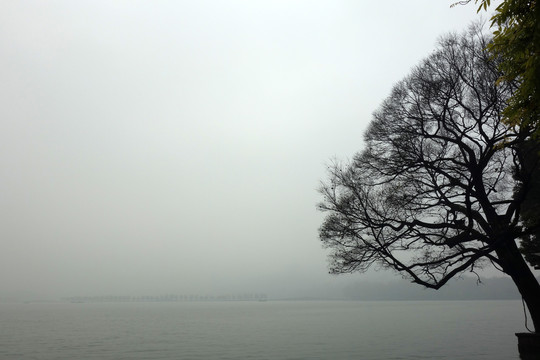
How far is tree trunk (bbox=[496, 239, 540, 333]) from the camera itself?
16797 mm

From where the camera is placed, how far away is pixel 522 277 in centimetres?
1709

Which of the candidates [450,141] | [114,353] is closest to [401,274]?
[450,141]

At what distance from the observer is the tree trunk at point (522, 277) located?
55.1 feet

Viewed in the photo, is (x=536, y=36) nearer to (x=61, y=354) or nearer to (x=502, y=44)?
(x=502, y=44)

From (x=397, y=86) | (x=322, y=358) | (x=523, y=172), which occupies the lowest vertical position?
(x=322, y=358)

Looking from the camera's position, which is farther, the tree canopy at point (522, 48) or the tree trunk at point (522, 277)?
the tree trunk at point (522, 277)

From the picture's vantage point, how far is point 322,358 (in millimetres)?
24734

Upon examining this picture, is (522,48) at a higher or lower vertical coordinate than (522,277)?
higher

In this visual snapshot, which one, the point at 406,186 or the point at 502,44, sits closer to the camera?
the point at 502,44

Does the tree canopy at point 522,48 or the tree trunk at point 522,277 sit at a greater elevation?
the tree canopy at point 522,48

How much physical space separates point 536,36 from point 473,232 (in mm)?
12878

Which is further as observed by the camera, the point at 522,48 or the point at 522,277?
the point at 522,277

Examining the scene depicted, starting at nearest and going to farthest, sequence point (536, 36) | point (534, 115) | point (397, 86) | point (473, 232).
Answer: point (536, 36)
point (534, 115)
point (473, 232)
point (397, 86)

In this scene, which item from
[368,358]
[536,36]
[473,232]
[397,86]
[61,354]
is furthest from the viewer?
[61,354]
